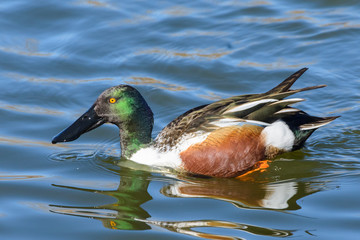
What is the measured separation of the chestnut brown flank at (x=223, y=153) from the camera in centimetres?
652

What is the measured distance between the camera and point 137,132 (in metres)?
6.84

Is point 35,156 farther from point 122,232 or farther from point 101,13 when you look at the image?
point 101,13

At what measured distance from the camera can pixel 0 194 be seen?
614cm

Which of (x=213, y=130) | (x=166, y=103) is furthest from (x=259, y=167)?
(x=166, y=103)

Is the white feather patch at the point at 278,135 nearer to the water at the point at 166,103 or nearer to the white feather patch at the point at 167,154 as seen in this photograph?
the water at the point at 166,103

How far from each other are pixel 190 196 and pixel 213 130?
2.74ft

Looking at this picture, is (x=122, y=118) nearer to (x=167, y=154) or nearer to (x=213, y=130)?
(x=167, y=154)

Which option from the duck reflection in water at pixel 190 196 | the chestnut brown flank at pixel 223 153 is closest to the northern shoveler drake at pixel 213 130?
the chestnut brown flank at pixel 223 153

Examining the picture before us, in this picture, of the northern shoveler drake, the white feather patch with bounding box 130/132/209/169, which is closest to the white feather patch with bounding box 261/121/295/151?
the northern shoveler drake

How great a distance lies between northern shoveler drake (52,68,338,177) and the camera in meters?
6.54

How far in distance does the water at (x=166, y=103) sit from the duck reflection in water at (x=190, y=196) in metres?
0.02

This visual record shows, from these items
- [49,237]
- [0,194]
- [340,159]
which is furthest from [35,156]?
[340,159]

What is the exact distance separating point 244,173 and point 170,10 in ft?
15.4

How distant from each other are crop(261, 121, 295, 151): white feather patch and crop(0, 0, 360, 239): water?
22 cm
